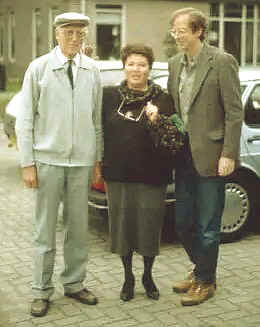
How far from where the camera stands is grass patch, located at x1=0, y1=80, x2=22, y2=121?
20.4 meters

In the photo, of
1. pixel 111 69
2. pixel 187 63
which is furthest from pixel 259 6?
pixel 187 63

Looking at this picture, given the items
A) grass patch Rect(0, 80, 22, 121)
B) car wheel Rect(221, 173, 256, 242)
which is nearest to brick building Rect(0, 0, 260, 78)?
grass patch Rect(0, 80, 22, 121)

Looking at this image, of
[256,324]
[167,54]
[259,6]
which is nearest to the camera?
[256,324]

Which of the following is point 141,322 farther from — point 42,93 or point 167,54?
point 167,54

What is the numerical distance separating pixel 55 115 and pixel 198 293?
170 cm

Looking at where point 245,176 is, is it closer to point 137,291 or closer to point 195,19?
point 137,291

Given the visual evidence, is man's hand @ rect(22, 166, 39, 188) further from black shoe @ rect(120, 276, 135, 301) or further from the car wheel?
the car wheel

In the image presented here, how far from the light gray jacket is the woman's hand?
1.29 ft

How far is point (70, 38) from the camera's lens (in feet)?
16.6

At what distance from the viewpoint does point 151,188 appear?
5.29 meters

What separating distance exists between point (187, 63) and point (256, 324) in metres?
1.92

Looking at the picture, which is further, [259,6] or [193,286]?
[259,6]

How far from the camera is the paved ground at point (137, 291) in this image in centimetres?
506

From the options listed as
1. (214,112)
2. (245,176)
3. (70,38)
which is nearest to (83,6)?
(245,176)
